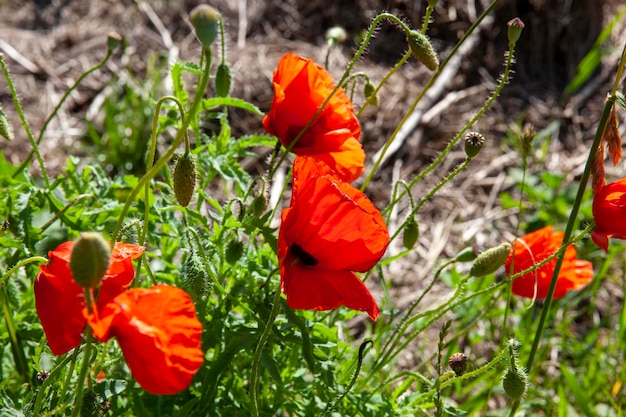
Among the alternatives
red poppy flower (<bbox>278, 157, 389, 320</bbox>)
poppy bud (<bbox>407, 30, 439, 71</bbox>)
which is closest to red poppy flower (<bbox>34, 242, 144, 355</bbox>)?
red poppy flower (<bbox>278, 157, 389, 320</bbox>)

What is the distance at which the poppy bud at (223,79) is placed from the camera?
73.8 inches

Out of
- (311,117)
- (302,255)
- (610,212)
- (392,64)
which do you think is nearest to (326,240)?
(302,255)

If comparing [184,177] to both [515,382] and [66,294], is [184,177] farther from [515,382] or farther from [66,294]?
[515,382]

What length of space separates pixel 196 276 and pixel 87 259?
388 millimetres

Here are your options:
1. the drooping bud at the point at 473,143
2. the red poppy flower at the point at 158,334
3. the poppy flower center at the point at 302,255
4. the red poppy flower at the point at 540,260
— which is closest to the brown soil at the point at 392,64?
the red poppy flower at the point at 540,260

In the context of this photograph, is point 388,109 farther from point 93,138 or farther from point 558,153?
point 93,138

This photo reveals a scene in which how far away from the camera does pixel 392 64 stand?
432 cm

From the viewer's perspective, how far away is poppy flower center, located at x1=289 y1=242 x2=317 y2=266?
138 centimetres

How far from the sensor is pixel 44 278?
128 cm

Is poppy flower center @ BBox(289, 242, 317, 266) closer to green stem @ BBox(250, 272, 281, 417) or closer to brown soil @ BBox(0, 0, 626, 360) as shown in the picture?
green stem @ BBox(250, 272, 281, 417)

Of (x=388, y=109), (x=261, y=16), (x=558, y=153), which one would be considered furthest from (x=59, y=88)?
(x=558, y=153)

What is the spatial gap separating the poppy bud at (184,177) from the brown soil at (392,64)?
7.10 ft

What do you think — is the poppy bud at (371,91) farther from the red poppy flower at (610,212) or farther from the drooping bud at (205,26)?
the drooping bud at (205,26)

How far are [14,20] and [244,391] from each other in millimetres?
3472
